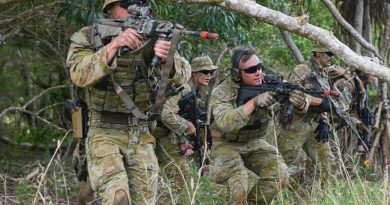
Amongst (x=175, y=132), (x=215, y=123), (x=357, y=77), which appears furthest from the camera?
(x=357, y=77)

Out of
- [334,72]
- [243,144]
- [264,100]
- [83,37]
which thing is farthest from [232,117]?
[334,72]

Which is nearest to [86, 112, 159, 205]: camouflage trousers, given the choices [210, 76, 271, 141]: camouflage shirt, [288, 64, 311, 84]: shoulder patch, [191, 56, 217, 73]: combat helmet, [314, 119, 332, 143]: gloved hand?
[210, 76, 271, 141]: camouflage shirt

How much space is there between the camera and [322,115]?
7797 millimetres

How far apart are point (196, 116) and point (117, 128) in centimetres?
228

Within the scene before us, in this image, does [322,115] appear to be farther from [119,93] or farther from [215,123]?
[119,93]

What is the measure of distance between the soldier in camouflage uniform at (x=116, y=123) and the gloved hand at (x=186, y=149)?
6.55 feet

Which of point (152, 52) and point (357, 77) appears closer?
point (152, 52)

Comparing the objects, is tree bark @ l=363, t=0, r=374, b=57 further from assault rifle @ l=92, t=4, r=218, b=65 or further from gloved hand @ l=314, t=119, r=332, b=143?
assault rifle @ l=92, t=4, r=218, b=65

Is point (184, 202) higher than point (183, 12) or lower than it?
lower

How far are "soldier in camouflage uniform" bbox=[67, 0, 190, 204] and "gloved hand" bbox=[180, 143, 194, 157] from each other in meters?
1.99

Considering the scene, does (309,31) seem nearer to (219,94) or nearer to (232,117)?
(232,117)

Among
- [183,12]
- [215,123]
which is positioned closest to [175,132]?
[215,123]

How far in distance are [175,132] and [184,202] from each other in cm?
75

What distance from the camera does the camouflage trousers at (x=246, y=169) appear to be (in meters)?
5.92
